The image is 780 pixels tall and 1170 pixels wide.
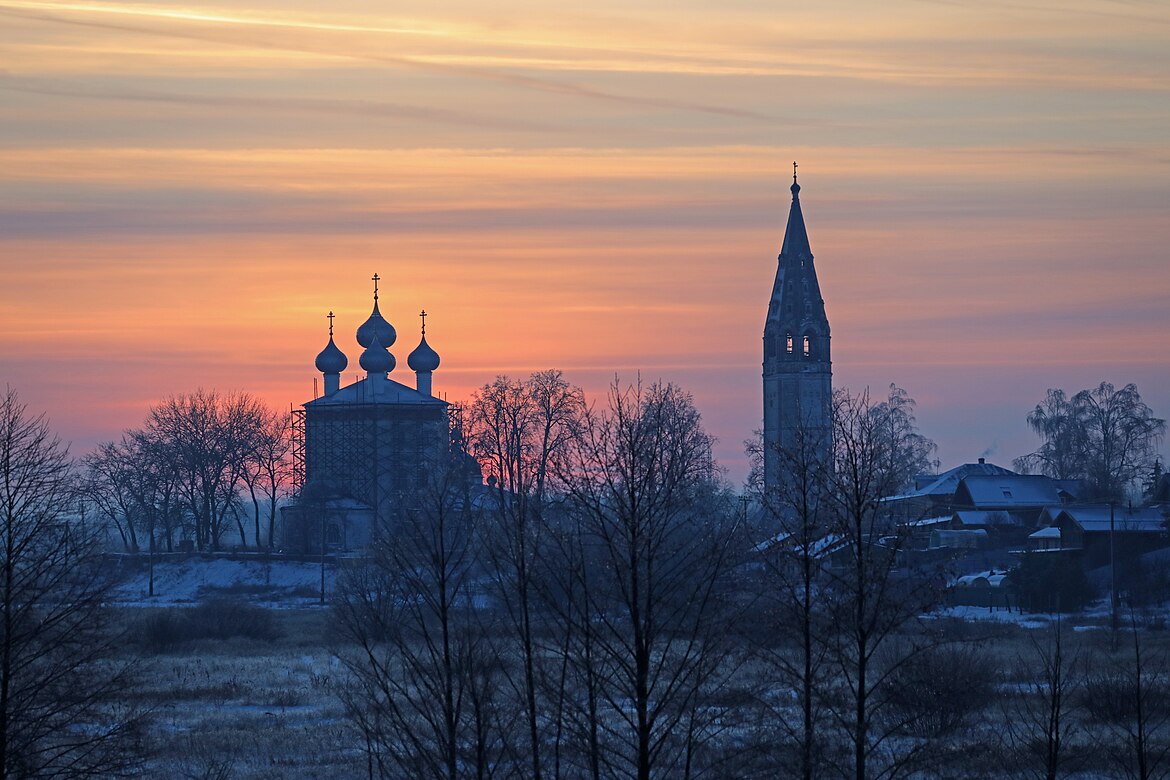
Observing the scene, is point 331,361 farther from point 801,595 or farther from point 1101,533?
point 801,595

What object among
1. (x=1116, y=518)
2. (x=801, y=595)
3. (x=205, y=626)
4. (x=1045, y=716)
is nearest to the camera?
(x=801, y=595)

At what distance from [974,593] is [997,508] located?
18.1m

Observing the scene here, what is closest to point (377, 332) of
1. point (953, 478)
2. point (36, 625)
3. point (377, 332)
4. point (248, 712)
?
point (377, 332)

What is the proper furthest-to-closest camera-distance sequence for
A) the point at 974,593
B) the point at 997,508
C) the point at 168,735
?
1. the point at 997,508
2. the point at 974,593
3. the point at 168,735

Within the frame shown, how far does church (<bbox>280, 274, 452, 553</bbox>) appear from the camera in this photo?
3182 inches

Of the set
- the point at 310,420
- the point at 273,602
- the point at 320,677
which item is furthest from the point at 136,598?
the point at 320,677

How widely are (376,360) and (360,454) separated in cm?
836

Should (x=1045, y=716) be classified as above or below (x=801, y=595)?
below

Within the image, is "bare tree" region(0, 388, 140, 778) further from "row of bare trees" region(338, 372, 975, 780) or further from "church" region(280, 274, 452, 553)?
"church" region(280, 274, 452, 553)

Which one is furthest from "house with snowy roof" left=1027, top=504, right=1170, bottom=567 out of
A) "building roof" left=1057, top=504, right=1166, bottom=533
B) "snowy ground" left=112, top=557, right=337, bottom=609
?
"snowy ground" left=112, top=557, right=337, bottom=609

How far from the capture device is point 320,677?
3853 centimetres

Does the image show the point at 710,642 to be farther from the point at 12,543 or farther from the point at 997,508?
the point at 997,508

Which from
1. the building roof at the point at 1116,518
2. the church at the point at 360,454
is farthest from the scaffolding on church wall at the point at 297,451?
the building roof at the point at 1116,518

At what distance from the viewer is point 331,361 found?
93188 mm
